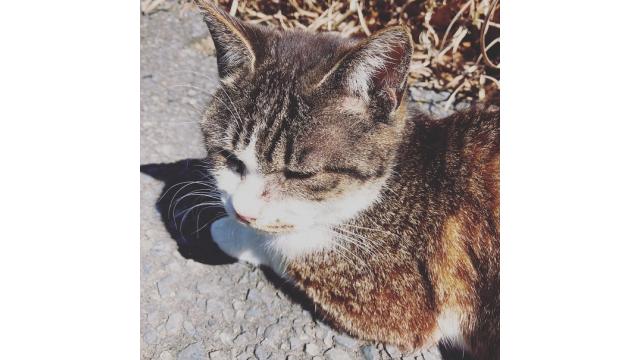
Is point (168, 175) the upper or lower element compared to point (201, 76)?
lower

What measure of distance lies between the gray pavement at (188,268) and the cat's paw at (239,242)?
1.1 inches

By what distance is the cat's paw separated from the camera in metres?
1.50

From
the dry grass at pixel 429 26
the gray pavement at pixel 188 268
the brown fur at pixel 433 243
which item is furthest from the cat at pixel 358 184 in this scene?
the dry grass at pixel 429 26

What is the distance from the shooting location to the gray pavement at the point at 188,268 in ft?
4.28

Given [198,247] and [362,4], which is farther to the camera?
[362,4]

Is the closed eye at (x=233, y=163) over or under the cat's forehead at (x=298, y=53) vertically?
under

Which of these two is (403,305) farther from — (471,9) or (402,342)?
(471,9)

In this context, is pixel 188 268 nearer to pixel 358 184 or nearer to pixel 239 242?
pixel 239 242

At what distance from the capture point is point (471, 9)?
4.90ft

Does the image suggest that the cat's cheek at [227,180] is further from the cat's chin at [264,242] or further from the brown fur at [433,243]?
the brown fur at [433,243]

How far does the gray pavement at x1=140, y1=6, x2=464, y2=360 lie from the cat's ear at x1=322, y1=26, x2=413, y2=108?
664 mm

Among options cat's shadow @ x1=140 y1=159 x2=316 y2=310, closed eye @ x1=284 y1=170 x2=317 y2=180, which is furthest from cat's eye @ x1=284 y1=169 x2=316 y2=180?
cat's shadow @ x1=140 y1=159 x2=316 y2=310
